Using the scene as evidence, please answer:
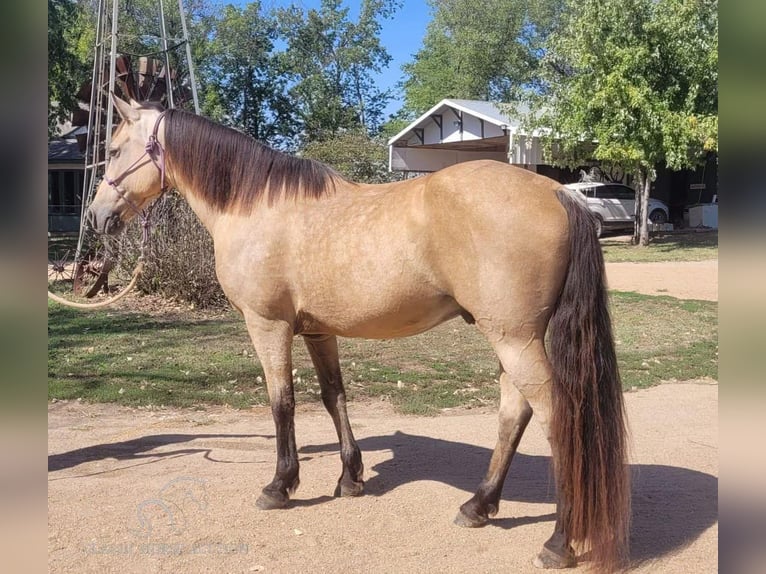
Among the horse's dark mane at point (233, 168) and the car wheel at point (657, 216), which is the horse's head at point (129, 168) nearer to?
the horse's dark mane at point (233, 168)

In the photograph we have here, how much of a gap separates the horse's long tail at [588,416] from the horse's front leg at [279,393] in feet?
5.10

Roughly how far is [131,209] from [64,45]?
23.0 m

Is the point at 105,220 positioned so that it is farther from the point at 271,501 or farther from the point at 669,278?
the point at 669,278

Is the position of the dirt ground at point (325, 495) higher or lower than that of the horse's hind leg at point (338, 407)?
lower

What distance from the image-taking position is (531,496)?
4.20 m

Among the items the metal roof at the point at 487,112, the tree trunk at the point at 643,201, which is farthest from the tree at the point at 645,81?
the metal roof at the point at 487,112

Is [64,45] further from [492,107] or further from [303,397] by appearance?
[303,397]

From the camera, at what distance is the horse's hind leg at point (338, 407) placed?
4.19 metres

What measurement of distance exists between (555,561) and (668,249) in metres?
18.4

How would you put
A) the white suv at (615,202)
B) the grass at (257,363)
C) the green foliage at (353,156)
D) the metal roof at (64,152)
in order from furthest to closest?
the metal roof at (64,152) < the white suv at (615,202) < the green foliage at (353,156) < the grass at (257,363)

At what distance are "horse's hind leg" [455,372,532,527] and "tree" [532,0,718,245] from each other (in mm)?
16867

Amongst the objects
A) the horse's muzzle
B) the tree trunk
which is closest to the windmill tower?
the horse's muzzle

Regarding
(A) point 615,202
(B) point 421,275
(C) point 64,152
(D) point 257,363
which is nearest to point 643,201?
(A) point 615,202

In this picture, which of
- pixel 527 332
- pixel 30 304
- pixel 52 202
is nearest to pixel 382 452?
pixel 527 332
